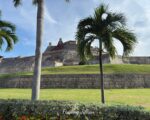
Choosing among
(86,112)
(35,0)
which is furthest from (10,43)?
(86,112)

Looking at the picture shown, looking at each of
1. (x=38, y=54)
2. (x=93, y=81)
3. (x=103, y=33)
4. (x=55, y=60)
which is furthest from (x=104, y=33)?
(x=55, y=60)

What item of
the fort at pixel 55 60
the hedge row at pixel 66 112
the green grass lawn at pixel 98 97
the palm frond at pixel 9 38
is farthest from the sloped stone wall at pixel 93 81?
the hedge row at pixel 66 112

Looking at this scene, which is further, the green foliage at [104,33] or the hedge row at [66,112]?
the green foliage at [104,33]

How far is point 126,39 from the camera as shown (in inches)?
547

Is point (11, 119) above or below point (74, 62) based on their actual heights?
below

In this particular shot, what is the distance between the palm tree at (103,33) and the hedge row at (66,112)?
5050 mm

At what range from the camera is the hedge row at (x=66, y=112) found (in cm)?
830

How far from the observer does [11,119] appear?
388 inches

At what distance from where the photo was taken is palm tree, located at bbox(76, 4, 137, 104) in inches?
549

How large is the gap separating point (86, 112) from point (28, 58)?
6316 cm

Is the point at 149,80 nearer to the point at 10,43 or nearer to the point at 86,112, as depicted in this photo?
the point at 10,43

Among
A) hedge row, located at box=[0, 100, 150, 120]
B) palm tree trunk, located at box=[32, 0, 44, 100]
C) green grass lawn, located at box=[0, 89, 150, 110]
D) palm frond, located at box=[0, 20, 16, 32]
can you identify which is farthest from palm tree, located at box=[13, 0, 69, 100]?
palm frond, located at box=[0, 20, 16, 32]

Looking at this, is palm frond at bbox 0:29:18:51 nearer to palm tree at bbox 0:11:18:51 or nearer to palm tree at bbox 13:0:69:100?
palm tree at bbox 0:11:18:51

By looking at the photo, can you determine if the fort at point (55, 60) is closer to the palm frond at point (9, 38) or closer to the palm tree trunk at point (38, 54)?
the palm frond at point (9, 38)
